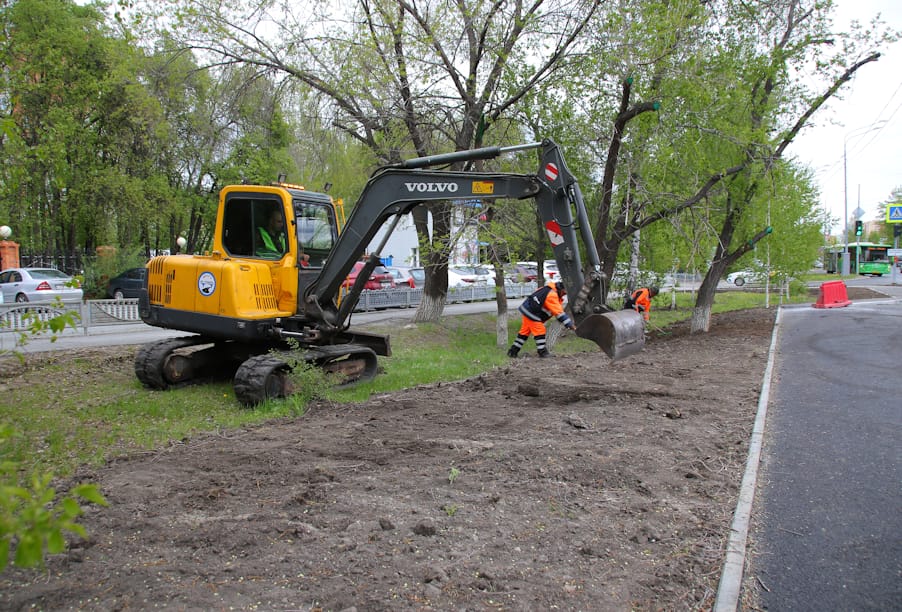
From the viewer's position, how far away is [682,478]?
571cm

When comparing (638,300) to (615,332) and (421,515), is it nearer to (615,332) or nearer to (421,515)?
(615,332)

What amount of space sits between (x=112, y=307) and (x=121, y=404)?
9859 mm

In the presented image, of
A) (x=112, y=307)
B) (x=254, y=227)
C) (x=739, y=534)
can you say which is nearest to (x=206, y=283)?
(x=254, y=227)

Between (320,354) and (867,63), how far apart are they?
46.5ft

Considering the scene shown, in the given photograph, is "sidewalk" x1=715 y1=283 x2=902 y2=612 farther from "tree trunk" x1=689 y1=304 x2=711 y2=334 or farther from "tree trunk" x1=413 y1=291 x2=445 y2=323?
"tree trunk" x1=413 y1=291 x2=445 y2=323

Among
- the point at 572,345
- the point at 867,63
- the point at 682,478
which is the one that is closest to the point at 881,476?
the point at 682,478

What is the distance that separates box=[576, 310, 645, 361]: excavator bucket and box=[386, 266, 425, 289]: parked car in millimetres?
22289

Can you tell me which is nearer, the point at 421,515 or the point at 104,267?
the point at 421,515

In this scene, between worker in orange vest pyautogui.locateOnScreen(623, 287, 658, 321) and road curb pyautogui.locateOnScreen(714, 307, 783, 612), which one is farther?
worker in orange vest pyautogui.locateOnScreen(623, 287, 658, 321)

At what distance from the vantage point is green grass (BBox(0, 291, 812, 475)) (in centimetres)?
656

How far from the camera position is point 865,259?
61719 millimetres

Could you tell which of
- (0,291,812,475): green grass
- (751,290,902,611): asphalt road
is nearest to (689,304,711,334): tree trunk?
(751,290,902,611): asphalt road

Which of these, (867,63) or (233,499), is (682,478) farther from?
(867,63)

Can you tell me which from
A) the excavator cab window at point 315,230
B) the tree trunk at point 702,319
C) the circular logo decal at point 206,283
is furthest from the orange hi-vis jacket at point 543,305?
the tree trunk at point 702,319
